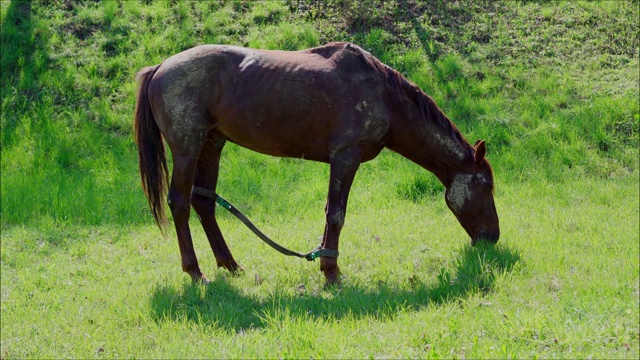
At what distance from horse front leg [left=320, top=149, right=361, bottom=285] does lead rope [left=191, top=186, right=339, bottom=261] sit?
6 centimetres

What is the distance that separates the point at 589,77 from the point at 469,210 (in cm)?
686

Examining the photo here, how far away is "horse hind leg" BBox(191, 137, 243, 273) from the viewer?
7285 millimetres

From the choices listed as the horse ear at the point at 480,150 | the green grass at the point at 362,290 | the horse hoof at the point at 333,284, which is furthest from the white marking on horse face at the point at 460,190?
the horse hoof at the point at 333,284

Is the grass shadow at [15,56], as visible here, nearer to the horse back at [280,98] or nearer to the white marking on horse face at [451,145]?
the horse back at [280,98]

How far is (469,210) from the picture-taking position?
280 inches

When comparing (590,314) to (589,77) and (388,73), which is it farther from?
(589,77)

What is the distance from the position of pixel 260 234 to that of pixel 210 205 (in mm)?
707

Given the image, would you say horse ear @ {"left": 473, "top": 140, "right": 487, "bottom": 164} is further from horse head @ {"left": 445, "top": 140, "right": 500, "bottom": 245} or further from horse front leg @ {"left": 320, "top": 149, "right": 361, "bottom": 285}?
horse front leg @ {"left": 320, "top": 149, "right": 361, "bottom": 285}

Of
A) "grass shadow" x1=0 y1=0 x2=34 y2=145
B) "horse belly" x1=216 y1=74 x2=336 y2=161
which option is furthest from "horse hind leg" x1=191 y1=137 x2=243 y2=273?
"grass shadow" x1=0 y1=0 x2=34 y2=145

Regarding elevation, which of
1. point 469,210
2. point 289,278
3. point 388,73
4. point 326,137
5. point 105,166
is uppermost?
point 388,73

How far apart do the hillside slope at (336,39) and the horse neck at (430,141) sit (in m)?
2.57

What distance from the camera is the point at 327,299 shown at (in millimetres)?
6152

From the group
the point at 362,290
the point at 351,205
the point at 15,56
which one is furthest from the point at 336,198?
the point at 15,56

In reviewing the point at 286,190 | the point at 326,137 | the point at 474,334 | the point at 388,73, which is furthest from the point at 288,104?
the point at 286,190
